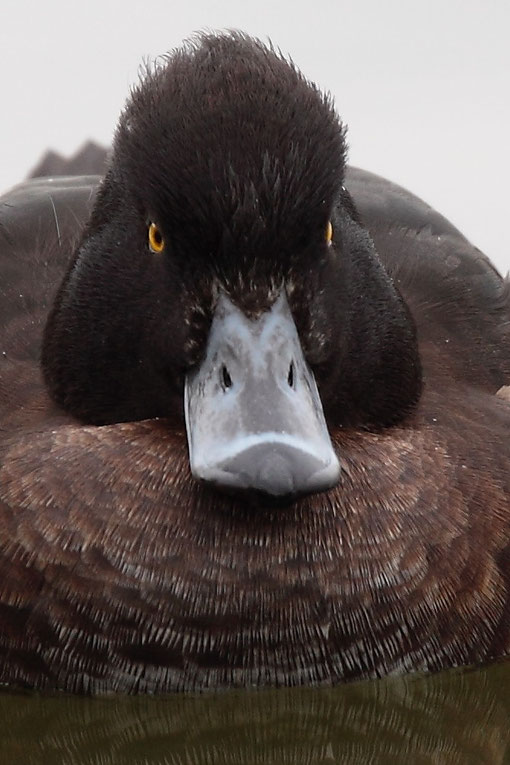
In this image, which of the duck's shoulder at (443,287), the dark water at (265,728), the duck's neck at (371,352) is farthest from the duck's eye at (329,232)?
the dark water at (265,728)

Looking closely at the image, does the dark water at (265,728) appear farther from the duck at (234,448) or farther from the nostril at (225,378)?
the nostril at (225,378)

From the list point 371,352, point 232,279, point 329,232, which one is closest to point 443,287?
point 371,352

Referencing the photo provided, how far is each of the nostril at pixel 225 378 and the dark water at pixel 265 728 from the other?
769mm

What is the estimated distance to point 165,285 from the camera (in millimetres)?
4402

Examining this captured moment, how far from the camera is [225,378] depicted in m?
4.17

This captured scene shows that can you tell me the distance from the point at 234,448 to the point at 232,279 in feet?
1.36

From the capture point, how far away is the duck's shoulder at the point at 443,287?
17.4ft

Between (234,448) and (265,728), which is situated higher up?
(234,448)

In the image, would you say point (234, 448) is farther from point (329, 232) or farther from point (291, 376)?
point (329, 232)

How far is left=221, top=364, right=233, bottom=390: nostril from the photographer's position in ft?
13.6

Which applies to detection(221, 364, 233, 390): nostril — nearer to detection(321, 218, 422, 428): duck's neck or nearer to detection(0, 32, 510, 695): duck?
detection(0, 32, 510, 695): duck

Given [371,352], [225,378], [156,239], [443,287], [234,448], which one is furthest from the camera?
[443,287]

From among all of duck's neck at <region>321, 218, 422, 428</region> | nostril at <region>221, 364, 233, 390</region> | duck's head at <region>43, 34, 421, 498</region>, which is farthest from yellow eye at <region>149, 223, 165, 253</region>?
duck's neck at <region>321, 218, 422, 428</region>

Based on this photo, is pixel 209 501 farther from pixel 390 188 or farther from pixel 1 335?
pixel 390 188
